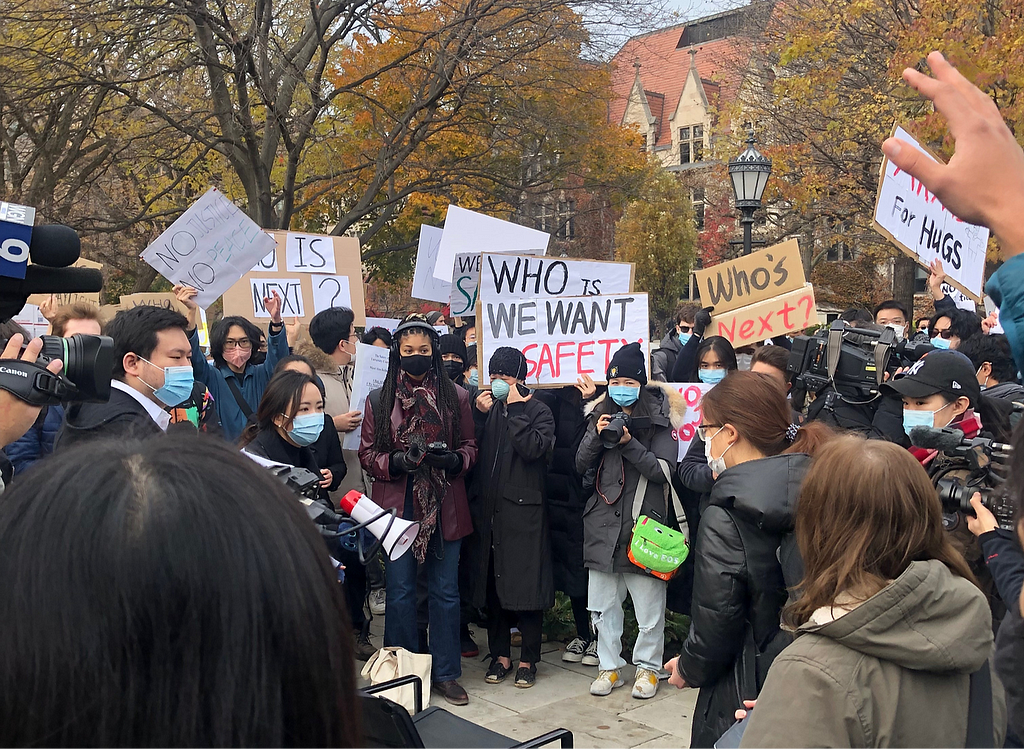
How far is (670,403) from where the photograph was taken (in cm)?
579

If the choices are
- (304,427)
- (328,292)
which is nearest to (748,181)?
(328,292)

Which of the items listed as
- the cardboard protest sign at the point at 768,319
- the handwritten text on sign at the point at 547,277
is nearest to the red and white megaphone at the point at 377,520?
the handwritten text on sign at the point at 547,277

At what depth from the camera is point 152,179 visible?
20.3 metres

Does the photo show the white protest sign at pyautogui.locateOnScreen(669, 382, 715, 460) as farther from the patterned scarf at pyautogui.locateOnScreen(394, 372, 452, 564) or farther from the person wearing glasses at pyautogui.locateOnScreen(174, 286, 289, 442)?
the person wearing glasses at pyautogui.locateOnScreen(174, 286, 289, 442)

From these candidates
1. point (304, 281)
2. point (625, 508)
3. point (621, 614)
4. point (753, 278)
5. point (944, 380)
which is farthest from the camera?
point (304, 281)

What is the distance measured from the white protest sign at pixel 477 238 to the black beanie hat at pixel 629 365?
2583 millimetres

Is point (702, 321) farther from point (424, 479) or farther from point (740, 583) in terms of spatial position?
point (740, 583)

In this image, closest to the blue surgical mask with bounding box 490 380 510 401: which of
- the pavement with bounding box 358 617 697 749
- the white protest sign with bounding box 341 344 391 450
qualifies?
the white protest sign with bounding box 341 344 391 450

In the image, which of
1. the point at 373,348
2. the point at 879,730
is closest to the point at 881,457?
the point at 879,730

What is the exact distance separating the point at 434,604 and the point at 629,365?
5.86 ft

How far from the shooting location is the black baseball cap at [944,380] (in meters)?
4.43

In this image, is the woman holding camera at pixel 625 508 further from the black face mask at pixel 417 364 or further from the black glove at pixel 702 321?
the black glove at pixel 702 321

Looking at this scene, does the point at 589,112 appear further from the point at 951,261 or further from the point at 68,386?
the point at 68,386

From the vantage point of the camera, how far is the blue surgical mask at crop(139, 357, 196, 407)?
4.13 metres
